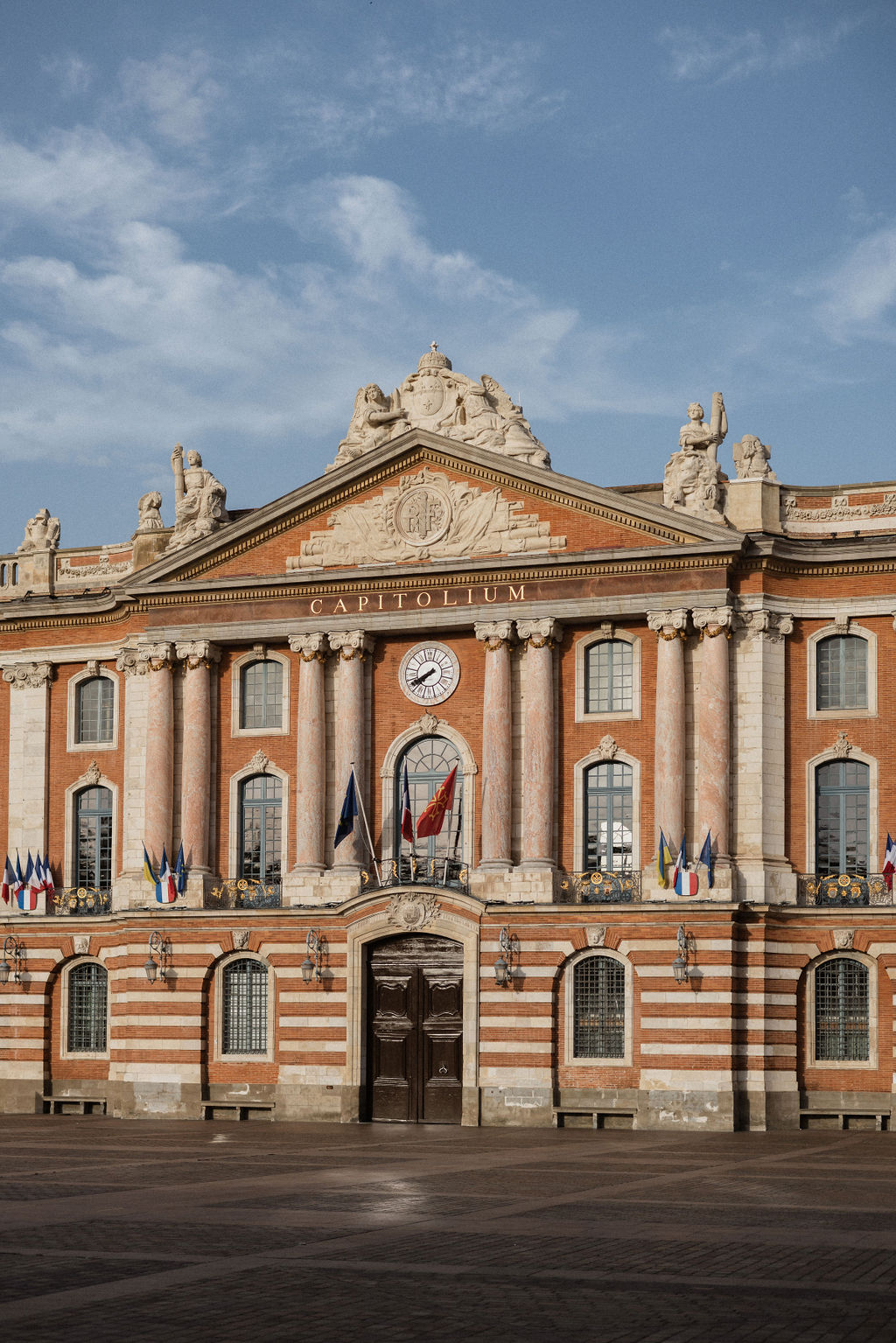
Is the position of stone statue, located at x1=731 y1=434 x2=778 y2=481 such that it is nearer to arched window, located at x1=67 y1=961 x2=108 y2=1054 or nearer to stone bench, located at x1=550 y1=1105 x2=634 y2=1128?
stone bench, located at x1=550 y1=1105 x2=634 y2=1128

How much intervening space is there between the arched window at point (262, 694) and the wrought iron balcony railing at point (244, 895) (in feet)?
13.7

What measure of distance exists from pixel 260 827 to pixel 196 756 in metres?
2.52

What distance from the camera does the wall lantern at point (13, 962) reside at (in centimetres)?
5275

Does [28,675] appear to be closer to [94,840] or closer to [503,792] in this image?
[94,840]

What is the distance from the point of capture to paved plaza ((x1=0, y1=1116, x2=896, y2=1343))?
15.8m

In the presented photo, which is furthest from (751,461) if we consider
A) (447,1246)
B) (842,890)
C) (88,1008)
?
(447,1246)

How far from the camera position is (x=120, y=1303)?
54.0ft

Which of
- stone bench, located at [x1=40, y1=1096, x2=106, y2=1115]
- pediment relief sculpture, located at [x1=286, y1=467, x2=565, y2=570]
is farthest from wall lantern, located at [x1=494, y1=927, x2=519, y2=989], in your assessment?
stone bench, located at [x1=40, y1=1096, x2=106, y2=1115]

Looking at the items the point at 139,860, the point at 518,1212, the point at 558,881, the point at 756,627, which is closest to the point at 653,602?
the point at 756,627

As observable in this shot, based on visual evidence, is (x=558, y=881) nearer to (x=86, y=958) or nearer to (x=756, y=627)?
(x=756, y=627)

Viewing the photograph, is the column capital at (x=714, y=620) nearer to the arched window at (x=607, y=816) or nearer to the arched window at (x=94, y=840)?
the arched window at (x=607, y=816)

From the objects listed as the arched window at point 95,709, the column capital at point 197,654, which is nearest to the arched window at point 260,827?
the column capital at point 197,654

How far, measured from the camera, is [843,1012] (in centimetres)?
4491

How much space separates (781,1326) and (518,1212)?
845 centimetres
